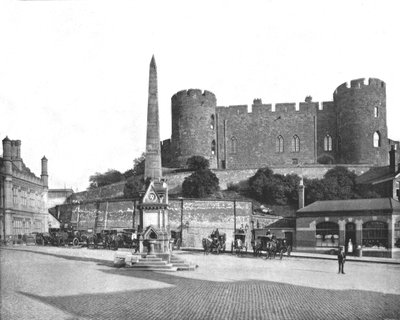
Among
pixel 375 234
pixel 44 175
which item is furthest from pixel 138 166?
pixel 375 234

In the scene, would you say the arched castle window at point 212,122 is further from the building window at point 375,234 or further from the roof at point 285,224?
the building window at point 375,234

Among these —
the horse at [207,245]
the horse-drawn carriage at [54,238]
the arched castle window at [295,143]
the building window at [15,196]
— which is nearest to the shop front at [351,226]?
the horse at [207,245]

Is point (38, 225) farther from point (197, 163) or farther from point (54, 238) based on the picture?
point (197, 163)

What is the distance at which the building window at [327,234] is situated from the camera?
1126 inches

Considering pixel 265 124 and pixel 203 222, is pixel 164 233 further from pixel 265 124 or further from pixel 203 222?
pixel 265 124

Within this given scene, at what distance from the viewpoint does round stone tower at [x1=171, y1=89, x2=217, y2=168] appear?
192 ft

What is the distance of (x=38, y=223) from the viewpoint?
36188 millimetres

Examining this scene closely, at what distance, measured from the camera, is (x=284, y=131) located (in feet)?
200

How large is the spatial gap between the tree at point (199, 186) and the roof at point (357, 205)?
55.0ft

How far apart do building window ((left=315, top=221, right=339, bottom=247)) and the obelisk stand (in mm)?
15439

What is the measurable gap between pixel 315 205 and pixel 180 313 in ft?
77.6

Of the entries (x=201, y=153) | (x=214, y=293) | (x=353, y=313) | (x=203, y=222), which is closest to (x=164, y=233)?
(x=214, y=293)

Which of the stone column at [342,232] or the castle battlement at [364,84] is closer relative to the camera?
the stone column at [342,232]

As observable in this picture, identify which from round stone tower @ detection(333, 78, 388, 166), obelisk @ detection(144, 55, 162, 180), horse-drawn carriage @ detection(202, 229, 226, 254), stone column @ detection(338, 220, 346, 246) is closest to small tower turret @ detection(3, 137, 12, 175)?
horse-drawn carriage @ detection(202, 229, 226, 254)
